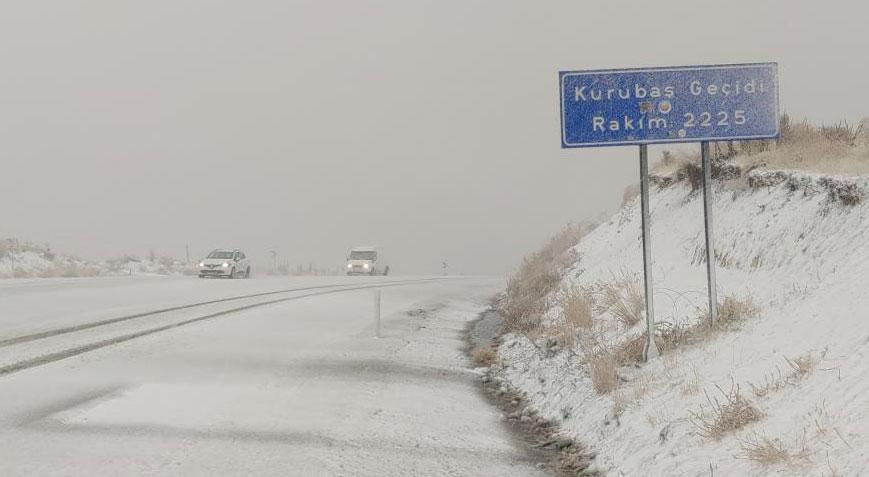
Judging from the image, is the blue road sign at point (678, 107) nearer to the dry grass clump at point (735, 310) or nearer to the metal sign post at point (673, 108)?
the metal sign post at point (673, 108)

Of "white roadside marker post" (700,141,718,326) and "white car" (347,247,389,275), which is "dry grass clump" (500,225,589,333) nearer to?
"white roadside marker post" (700,141,718,326)

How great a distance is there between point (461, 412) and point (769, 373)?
362 cm

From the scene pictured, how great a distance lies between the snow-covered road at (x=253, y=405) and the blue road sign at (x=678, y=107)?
386cm

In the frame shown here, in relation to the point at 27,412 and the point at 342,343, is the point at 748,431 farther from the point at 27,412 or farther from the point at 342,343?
the point at 342,343

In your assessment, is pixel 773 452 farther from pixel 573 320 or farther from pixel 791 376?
pixel 573 320

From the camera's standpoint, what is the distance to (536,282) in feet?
68.3

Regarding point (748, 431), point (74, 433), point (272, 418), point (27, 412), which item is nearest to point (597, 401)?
point (748, 431)

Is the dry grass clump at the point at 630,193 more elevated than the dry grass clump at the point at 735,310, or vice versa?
the dry grass clump at the point at 630,193

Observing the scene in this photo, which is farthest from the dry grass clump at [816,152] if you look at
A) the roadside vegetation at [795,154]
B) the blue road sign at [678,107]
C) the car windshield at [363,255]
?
the car windshield at [363,255]

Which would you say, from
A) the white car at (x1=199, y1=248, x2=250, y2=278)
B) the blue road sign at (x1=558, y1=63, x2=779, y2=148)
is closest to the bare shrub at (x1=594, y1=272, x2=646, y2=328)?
the blue road sign at (x1=558, y1=63, x2=779, y2=148)

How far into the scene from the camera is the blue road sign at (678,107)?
990 centimetres

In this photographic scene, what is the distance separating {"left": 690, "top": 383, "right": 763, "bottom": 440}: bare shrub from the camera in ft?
19.8

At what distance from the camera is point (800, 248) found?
10.3 metres

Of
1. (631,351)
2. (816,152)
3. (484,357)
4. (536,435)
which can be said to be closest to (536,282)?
(484,357)
